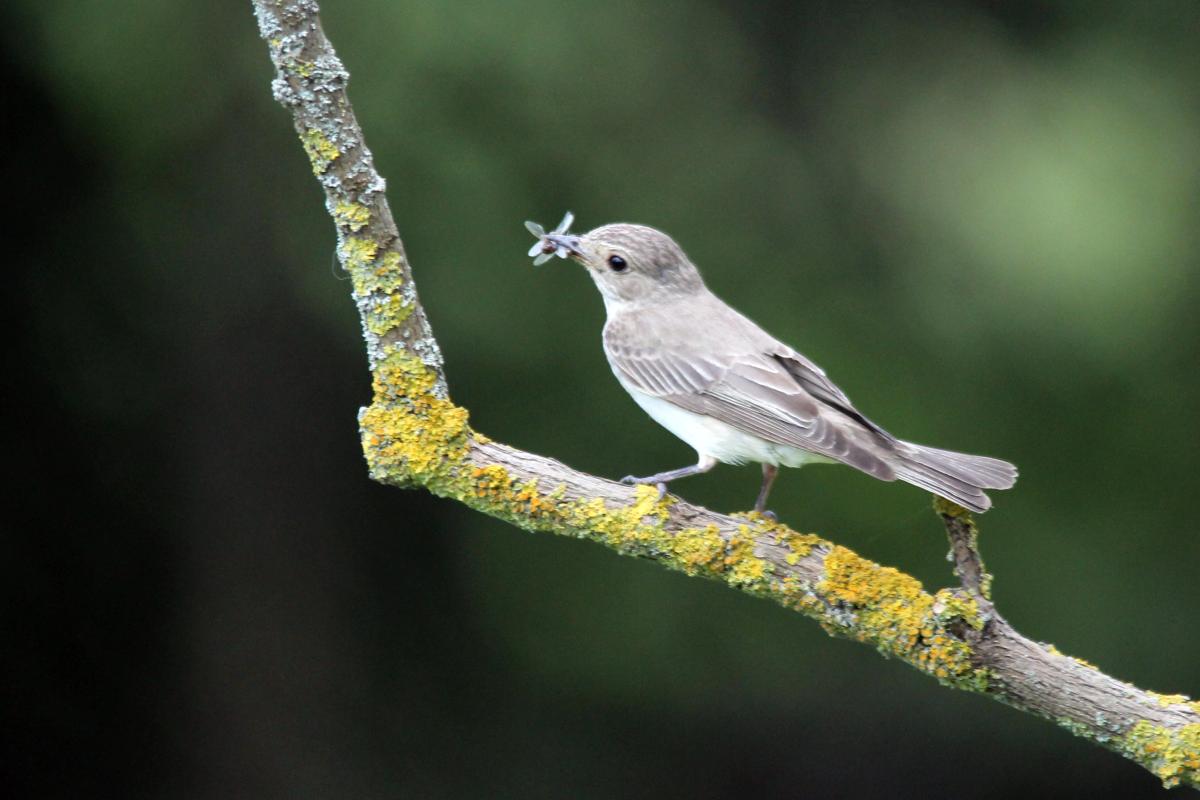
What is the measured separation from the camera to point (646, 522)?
356cm

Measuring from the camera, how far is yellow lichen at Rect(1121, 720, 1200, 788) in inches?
124

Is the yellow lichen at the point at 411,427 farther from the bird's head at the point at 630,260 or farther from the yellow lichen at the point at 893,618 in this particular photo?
the bird's head at the point at 630,260

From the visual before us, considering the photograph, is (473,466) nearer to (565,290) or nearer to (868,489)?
(565,290)

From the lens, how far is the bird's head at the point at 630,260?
15.8 feet

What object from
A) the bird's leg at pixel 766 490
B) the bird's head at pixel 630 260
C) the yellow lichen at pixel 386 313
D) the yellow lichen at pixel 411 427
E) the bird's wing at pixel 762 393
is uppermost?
the bird's head at pixel 630 260

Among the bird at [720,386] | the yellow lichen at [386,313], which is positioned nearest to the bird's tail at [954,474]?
the bird at [720,386]

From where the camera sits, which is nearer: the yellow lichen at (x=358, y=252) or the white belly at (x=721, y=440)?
the yellow lichen at (x=358, y=252)

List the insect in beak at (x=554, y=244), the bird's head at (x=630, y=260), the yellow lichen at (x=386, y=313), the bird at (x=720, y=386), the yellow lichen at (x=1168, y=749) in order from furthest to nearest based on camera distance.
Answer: the bird's head at (x=630, y=260) < the insect in beak at (x=554, y=244) < the bird at (x=720, y=386) < the yellow lichen at (x=386, y=313) < the yellow lichen at (x=1168, y=749)

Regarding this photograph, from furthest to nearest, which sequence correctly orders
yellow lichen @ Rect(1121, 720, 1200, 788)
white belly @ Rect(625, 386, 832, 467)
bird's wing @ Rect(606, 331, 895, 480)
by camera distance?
white belly @ Rect(625, 386, 832, 467) → bird's wing @ Rect(606, 331, 895, 480) → yellow lichen @ Rect(1121, 720, 1200, 788)

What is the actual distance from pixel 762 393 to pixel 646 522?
882 mm

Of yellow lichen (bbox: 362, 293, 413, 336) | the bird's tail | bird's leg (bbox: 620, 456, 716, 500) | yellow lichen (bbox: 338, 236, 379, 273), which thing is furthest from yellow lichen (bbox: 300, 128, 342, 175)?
the bird's tail

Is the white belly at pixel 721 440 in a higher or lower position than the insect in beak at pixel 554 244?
lower

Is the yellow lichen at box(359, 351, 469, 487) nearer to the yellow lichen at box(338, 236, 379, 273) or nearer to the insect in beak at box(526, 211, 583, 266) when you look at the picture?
the yellow lichen at box(338, 236, 379, 273)

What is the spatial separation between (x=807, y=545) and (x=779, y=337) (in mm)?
2595
